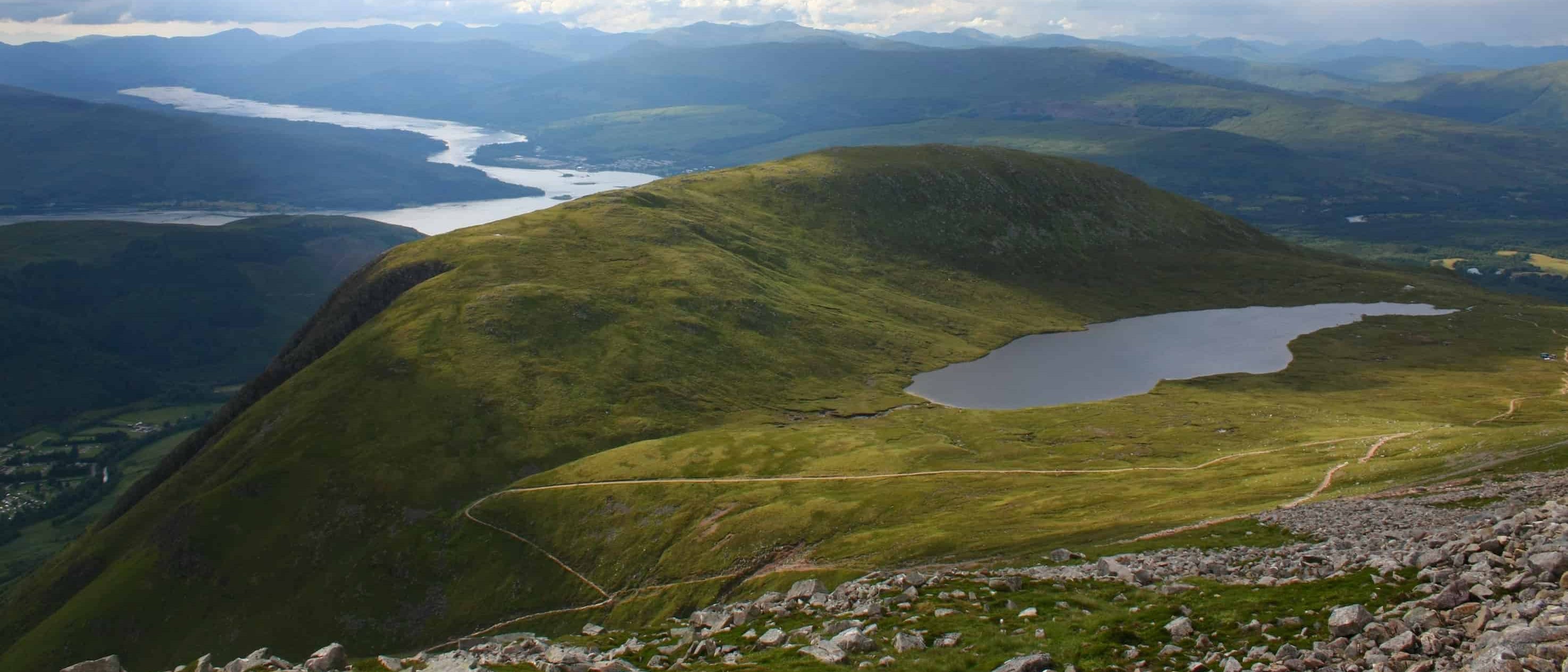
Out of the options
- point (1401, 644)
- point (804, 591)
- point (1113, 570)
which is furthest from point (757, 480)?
point (1401, 644)

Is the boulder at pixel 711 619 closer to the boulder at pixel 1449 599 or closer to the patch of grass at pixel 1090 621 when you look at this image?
the patch of grass at pixel 1090 621

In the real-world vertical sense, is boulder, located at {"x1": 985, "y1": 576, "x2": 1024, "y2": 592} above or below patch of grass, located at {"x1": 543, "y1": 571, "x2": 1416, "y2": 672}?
below

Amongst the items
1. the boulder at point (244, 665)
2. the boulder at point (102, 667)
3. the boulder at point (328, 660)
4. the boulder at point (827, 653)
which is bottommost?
the boulder at point (102, 667)

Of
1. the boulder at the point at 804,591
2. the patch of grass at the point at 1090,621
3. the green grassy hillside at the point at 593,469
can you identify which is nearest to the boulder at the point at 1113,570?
the patch of grass at the point at 1090,621

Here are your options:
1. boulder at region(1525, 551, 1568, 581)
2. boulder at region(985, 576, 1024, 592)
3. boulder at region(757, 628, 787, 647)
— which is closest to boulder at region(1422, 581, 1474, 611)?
boulder at region(1525, 551, 1568, 581)

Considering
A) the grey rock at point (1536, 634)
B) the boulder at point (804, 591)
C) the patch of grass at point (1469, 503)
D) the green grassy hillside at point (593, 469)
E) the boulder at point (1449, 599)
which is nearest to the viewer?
the grey rock at point (1536, 634)

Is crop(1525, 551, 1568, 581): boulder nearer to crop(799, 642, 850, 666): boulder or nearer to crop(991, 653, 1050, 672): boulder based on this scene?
crop(991, 653, 1050, 672): boulder
